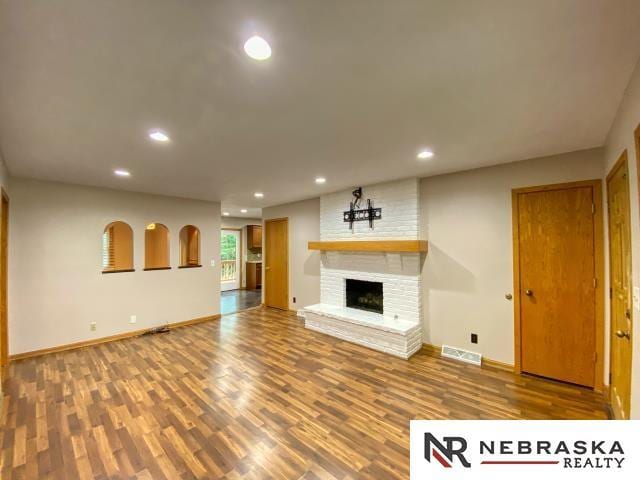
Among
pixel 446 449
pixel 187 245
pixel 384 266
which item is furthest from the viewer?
pixel 187 245

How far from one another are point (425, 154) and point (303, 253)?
336 cm

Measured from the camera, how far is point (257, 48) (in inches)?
47.9

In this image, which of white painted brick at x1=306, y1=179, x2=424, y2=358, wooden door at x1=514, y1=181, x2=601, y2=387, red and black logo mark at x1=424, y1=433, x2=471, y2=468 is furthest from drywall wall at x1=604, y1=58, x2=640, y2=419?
white painted brick at x1=306, y1=179, x2=424, y2=358

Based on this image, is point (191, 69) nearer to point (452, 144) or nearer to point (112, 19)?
point (112, 19)

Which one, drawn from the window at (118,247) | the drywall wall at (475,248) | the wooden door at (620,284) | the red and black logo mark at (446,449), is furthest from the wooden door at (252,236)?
the red and black logo mark at (446,449)

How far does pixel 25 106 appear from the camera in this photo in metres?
1.72

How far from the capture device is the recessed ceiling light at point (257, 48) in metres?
1.17

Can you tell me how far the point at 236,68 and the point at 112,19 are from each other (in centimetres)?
51

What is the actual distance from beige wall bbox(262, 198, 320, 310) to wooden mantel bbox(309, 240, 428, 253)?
664mm

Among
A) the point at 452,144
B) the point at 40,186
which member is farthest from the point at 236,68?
the point at 40,186

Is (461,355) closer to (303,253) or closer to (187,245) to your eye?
(303,253)

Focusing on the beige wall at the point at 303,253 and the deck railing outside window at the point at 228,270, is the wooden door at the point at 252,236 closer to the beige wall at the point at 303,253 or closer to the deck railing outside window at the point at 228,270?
the deck railing outside window at the point at 228,270

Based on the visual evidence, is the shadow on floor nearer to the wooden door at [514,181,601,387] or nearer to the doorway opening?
the doorway opening

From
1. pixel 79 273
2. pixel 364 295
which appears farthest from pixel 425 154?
pixel 79 273
